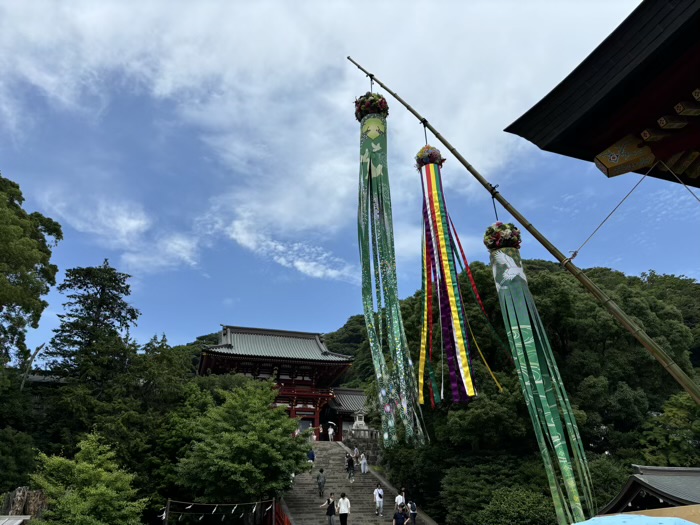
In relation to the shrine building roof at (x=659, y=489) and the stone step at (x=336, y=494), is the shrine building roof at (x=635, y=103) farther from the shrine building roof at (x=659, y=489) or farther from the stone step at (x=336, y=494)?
the stone step at (x=336, y=494)

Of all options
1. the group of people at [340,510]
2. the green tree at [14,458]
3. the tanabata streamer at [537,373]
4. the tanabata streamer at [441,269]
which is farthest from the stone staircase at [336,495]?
the tanabata streamer at [537,373]

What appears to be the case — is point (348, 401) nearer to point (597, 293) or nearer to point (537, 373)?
point (537, 373)

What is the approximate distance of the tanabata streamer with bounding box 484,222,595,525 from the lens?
462 cm

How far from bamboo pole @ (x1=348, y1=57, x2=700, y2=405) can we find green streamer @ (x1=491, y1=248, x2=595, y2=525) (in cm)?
74

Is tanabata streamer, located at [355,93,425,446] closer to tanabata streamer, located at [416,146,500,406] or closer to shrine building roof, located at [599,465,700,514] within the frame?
tanabata streamer, located at [416,146,500,406]

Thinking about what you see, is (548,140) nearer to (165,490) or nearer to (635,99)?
(635,99)

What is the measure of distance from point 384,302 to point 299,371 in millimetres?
24846

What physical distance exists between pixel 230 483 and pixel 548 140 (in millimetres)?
12167

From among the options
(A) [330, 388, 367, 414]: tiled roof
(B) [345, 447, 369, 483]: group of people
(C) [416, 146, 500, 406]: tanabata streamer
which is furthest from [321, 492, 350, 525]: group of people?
(A) [330, 388, 367, 414]: tiled roof

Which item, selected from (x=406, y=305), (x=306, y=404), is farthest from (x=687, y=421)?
(x=306, y=404)

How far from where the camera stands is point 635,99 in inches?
183

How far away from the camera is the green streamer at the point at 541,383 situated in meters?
4.61

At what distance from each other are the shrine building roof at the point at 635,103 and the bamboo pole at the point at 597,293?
874 millimetres

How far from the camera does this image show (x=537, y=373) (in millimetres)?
4938
